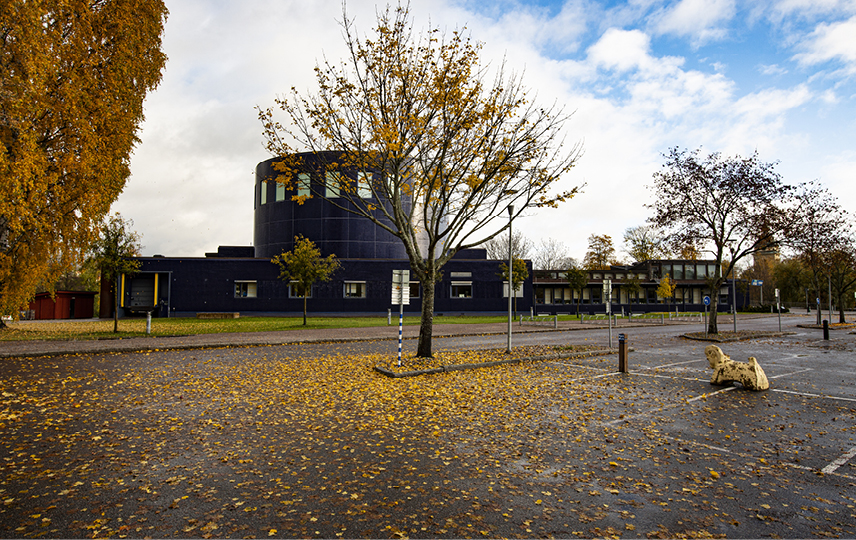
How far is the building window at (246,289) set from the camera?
45.3 metres

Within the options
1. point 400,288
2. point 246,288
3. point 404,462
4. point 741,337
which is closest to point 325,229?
point 246,288

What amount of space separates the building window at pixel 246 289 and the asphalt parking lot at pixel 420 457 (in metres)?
34.5

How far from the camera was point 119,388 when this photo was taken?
9922mm

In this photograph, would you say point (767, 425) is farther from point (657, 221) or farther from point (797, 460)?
point (657, 221)

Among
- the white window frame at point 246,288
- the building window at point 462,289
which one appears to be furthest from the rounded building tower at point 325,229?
the building window at point 462,289

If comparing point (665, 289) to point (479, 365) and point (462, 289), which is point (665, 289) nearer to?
point (462, 289)

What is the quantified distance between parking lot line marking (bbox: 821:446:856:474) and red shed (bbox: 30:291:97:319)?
4967 cm

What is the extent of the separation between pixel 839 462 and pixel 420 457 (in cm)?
508

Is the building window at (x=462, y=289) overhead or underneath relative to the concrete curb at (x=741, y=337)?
overhead

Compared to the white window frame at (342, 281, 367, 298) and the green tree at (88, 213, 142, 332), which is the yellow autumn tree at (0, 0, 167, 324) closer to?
the green tree at (88, 213, 142, 332)

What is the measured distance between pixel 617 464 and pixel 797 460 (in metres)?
2.29

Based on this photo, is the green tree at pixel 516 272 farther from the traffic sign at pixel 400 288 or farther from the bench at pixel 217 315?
the traffic sign at pixel 400 288

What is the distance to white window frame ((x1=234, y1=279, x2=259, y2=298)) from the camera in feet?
148

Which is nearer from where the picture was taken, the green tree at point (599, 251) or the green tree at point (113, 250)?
the green tree at point (113, 250)
